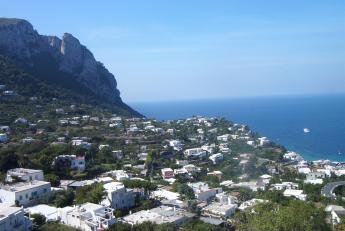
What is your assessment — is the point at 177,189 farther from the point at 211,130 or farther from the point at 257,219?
the point at 211,130

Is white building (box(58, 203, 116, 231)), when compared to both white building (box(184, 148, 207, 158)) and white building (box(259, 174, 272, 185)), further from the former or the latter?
white building (box(184, 148, 207, 158))

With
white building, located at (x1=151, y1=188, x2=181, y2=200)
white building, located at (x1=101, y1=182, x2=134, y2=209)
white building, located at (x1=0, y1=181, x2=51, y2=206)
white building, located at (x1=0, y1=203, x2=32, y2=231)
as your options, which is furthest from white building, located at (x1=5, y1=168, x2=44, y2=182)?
white building, located at (x1=151, y1=188, x2=181, y2=200)

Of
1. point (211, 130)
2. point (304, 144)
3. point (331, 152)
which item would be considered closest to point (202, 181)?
point (211, 130)

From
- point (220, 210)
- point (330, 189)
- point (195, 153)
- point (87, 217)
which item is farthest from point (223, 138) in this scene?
point (87, 217)

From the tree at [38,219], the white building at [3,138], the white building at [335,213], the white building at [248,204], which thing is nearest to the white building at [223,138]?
the white building at [3,138]

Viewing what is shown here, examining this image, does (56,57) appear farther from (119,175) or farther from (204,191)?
(204,191)
